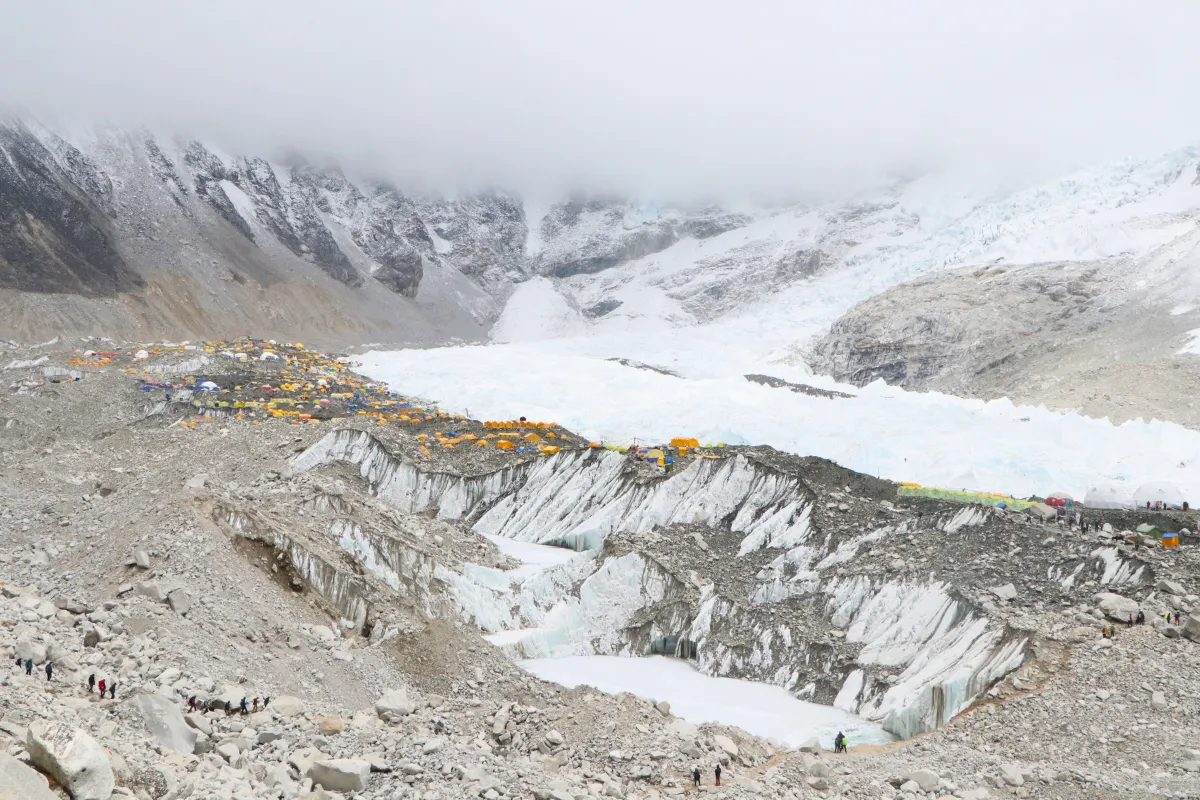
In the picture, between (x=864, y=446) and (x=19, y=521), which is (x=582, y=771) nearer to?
(x=19, y=521)

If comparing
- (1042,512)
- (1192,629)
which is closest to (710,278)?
(1042,512)

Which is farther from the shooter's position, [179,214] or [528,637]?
[179,214]

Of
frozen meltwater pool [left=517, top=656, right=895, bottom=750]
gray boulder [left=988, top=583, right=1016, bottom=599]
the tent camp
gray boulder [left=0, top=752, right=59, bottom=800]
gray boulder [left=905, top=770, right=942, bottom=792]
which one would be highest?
gray boulder [left=0, top=752, right=59, bottom=800]

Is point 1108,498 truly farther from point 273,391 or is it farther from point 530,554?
point 273,391

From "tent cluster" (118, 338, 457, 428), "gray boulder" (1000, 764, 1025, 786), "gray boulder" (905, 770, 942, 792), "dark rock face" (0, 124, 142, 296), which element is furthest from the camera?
"dark rock face" (0, 124, 142, 296)

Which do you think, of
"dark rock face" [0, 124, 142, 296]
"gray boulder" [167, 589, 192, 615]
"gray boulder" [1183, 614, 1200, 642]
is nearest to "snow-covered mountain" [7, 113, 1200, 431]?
"dark rock face" [0, 124, 142, 296]

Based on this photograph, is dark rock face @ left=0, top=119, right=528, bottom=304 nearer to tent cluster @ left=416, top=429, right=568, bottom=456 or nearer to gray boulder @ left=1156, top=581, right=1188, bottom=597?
tent cluster @ left=416, top=429, right=568, bottom=456

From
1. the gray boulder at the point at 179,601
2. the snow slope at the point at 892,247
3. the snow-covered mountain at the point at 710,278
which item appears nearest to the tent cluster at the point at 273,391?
the gray boulder at the point at 179,601

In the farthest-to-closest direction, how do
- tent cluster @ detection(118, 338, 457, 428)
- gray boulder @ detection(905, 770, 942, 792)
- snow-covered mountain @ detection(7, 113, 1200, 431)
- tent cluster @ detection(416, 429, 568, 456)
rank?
snow-covered mountain @ detection(7, 113, 1200, 431)
tent cluster @ detection(118, 338, 457, 428)
tent cluster @ detection(416, 429, 568, 456)
gray boulder @ detection(905, 770, 942, 792)
